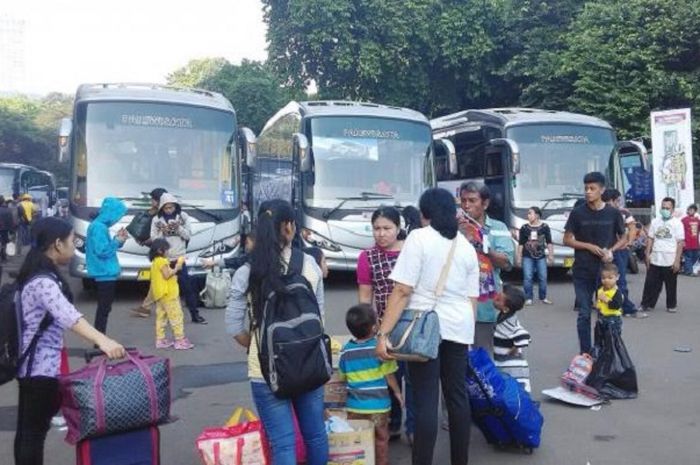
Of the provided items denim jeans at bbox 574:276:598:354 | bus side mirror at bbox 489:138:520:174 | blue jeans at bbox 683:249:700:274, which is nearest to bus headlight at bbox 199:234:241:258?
bus side mirror at bbox 489:138:520:174

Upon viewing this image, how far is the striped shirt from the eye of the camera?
14.9 feet

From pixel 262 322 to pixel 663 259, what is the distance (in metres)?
8.36

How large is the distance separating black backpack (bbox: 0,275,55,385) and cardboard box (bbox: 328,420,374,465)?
162 centimetres

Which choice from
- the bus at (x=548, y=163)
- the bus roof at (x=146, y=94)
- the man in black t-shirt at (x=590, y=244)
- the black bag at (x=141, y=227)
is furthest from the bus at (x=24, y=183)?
the man in black t-shirt at (x=590, y=244)

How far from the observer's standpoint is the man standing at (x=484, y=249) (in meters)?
5.26

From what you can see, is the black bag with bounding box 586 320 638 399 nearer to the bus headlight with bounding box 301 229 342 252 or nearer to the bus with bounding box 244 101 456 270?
the bus with bounding box 244 101 456 270

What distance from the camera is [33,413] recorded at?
3844 mm

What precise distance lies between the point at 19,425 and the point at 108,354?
64cm

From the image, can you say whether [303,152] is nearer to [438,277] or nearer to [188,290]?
[188,290]

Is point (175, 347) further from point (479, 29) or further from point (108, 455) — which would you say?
point (479, 29)

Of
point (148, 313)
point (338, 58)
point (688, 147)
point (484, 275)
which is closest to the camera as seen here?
point (484, 275)

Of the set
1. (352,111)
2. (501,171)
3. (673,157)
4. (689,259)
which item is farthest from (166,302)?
(673,157)

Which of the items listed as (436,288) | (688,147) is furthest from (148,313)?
(688,147)

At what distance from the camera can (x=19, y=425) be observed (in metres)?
3.88
